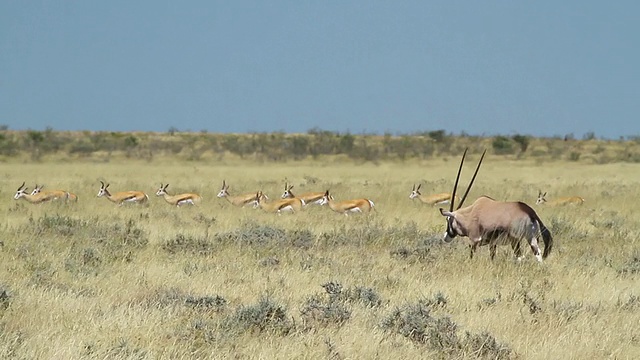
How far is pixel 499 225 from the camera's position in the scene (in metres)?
10.5

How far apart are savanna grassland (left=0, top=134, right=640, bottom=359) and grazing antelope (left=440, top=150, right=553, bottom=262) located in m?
0.21

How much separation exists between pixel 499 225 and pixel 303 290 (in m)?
3.30

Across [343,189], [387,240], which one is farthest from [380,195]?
[387,240]

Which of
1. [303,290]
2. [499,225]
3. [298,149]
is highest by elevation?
[499,225]

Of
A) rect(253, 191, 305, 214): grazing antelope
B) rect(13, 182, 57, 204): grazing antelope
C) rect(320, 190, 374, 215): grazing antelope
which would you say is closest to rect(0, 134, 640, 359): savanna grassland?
rect(320, 190, 374, 215): grazing antelope

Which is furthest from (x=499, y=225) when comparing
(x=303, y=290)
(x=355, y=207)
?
(x=355, y=207)

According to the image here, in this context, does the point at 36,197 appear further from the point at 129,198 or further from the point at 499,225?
the point at 499,225

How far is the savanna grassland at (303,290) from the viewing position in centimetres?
589

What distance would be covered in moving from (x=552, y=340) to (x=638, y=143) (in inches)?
2453

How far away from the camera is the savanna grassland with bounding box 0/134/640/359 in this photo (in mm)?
5891

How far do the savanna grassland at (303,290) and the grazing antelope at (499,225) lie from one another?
0.68ft

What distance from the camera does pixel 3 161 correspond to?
4238 cm

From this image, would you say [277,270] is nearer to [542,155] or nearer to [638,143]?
[542,155]

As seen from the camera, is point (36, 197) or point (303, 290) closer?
point (303, 290)
